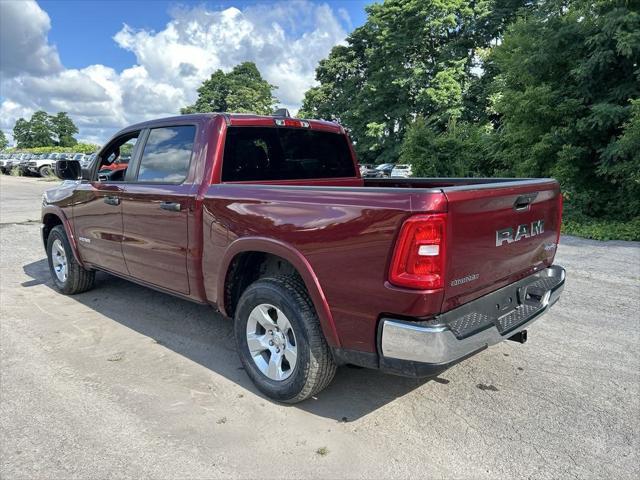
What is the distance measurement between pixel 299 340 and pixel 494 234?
4.36 ft

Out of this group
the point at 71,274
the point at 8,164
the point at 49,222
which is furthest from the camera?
the point at 8,164

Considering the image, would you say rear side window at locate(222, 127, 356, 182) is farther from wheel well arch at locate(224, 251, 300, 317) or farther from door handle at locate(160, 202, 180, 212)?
wheel well arch at locate(224, 251, 300, 317)

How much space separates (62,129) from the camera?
278ft

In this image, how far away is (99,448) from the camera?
9.00ft

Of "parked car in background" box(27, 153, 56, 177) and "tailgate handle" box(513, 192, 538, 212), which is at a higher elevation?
"tailgate handle" box(513, 192, 538, 212)

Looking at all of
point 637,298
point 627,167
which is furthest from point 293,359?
point 627,167

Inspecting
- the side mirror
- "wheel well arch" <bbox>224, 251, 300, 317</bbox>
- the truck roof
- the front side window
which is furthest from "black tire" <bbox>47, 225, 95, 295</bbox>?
"wheel well arch" <bbox>224, 251, 300, 317</bbox>

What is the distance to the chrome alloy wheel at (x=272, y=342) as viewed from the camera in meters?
3.13

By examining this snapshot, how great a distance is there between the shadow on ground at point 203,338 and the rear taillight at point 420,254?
114cm

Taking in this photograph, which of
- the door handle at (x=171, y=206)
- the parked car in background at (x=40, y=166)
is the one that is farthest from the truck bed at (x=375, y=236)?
the parked car in background at (x=40, y=166)

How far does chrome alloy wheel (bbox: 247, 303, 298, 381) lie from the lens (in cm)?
313

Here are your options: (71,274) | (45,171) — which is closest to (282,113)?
(71,274)

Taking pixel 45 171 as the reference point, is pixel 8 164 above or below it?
above

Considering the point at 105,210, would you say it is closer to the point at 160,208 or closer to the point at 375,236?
the point at 160,208
